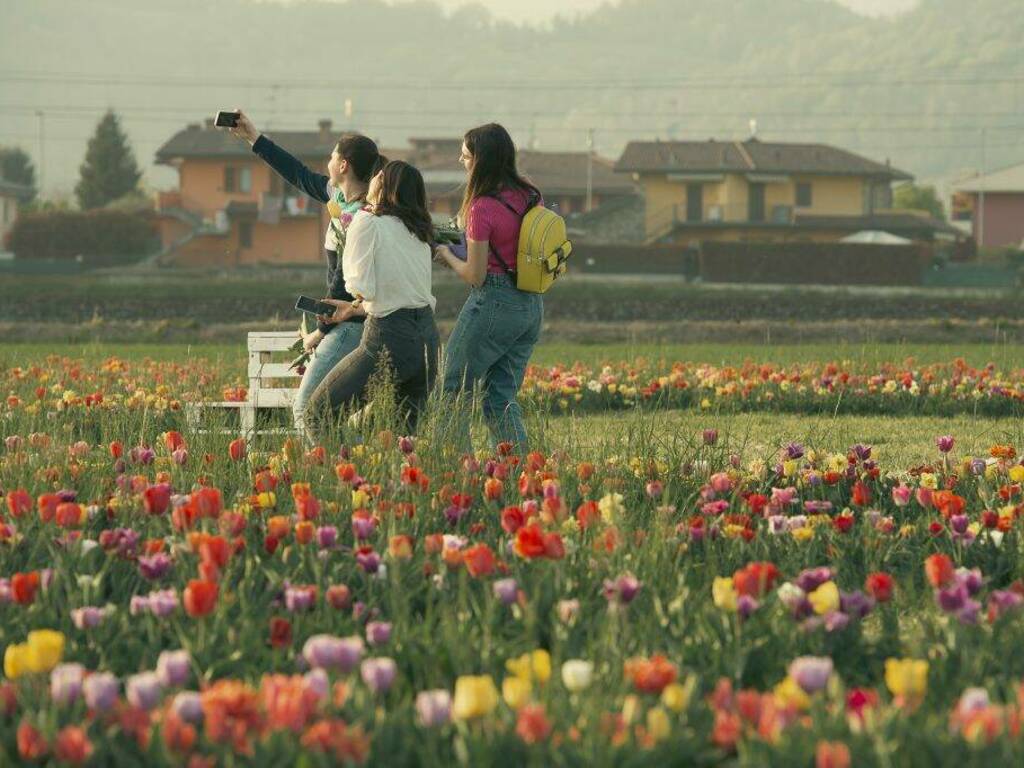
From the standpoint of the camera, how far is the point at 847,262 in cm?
6091

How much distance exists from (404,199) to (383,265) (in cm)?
34

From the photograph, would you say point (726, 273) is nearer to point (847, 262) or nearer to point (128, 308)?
point (847, 262)

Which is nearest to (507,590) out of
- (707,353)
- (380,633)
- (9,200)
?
(380,633)

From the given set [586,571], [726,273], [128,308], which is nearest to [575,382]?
[586,571]

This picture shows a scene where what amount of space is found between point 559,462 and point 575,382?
765 centimetres

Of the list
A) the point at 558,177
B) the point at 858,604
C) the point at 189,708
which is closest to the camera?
the point at 189,708

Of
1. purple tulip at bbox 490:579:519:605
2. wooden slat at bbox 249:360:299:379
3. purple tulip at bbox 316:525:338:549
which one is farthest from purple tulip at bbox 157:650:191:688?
wooden slat at bbox 249:360:299:379

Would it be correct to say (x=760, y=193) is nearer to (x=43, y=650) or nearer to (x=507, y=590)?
(x=507, y=590)

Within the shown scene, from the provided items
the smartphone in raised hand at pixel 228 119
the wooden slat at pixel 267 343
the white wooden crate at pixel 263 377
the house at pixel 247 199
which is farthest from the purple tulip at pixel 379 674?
the house at pixel 247 199

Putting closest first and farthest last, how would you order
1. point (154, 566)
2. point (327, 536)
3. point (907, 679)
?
point (907, 679), point (154, 566), point (327, 536)

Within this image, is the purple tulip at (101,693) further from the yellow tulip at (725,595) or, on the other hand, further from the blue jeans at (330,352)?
the blue jeans at (330,352)

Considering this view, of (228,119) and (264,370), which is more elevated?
(228,119)

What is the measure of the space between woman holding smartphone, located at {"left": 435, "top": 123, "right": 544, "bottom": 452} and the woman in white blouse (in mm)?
362

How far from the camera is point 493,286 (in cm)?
897
